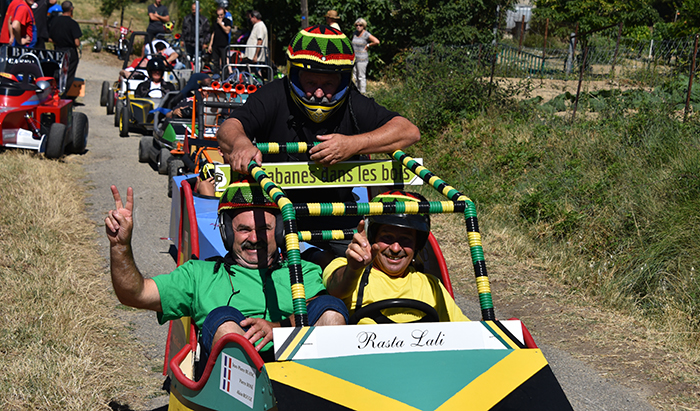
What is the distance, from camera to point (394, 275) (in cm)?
321

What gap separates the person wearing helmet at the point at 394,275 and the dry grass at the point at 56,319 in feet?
5.60

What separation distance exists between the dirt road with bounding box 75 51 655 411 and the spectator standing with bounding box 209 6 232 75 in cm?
302

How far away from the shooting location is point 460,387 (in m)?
2.33

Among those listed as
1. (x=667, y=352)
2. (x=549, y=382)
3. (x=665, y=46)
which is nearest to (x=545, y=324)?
(x=667, y=352)

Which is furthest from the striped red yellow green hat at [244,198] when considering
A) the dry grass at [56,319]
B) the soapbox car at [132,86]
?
the soapbox car at [132,86]

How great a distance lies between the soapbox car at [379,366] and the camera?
2252 mm

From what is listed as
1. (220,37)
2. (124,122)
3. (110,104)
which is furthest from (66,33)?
(220,37)

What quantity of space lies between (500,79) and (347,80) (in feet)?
24.3

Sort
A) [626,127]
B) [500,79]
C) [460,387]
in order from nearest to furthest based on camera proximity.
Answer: [460,387], [626,127], [500,79]

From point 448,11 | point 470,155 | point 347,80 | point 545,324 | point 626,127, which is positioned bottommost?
point 545,324

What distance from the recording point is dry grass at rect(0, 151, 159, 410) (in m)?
3.69

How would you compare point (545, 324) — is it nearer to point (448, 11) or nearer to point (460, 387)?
point (460, 387)

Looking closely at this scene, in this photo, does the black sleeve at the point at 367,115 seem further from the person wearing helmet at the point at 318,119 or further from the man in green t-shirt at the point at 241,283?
the man in green t-shirt at the point at 241,283

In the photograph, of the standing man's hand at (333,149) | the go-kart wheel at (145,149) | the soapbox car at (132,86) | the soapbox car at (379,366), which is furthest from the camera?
the soapbox car at (132,86)
